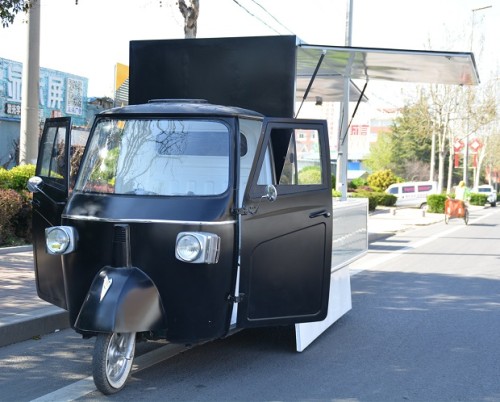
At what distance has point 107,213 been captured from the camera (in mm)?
5879

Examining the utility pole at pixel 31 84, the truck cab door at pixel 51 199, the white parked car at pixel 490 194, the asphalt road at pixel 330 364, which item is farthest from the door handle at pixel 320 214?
the white parked car at pixel 490 194

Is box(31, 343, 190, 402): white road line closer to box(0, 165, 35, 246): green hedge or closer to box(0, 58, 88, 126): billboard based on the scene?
box(0, 165, 35, 246): green hedge

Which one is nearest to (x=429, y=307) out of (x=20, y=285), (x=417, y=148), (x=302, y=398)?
(x=302, y=398)

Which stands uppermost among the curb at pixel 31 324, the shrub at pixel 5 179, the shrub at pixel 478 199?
the shrub at pixel 5 179

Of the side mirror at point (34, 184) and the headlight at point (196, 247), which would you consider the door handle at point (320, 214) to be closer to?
the headlight at point (196, 247)

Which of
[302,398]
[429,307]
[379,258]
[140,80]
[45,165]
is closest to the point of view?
[302,398]

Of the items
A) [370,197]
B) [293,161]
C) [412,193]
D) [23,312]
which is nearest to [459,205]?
[370,197]

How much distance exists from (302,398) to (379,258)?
404 inches

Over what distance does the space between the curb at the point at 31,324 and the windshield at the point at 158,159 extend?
1682 millimetres

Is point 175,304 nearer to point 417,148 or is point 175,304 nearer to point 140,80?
point 140,80

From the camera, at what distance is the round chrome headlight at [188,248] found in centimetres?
559

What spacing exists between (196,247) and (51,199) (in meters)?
1.88

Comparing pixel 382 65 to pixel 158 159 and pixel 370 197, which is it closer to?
pixel 158 159

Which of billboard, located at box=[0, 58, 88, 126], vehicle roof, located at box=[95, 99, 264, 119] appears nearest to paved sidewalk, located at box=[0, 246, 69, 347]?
vehicle roof, located at box=[95, 99, 264, 119]
